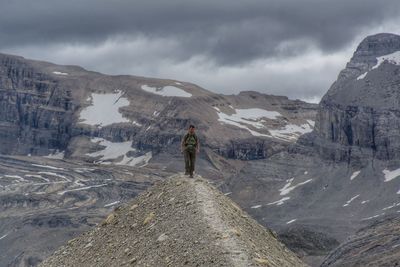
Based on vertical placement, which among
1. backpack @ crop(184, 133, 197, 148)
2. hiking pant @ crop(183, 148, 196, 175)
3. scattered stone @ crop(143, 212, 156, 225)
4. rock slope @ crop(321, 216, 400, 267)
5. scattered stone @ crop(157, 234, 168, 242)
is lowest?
rock slope @ crop(321, 216, 400, 267)

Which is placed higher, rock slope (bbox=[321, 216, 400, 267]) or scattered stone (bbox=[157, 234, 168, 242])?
scattered stone (bbox=[157, 234, 168, 242])

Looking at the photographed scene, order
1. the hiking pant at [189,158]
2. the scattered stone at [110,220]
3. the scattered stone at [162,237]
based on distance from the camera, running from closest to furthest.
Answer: the scattered stone at [162,237], the scattered stone at [110,220], the hiking pant at [189,158]

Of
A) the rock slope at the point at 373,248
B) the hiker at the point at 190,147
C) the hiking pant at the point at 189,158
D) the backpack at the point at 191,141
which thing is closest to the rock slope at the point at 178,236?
the hiking pant at the point at 189,158

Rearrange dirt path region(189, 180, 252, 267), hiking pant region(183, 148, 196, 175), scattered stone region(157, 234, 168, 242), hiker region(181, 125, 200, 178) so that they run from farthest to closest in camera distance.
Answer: hiker region(181, 125, 200, 178) < hiking pant region(183, 148, 196, 175) < scattered stone region(157, 234, 168, 242) < dirt path region(189, 180, 252, 267)

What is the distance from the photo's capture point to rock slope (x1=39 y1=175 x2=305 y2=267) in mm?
25922

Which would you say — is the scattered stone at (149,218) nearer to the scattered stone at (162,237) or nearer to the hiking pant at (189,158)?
the scattered stone at (162,237)

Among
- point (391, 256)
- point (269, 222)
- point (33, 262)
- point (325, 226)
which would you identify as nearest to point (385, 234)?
point (391, 256)

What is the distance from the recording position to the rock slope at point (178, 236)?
25922mm

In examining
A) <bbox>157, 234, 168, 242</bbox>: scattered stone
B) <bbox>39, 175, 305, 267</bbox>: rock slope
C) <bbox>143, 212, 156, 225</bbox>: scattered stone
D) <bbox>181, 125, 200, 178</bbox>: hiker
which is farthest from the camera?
<bbox>181, 125, 200, 178</bbox>: hiker

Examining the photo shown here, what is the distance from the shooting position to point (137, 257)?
27.8 metres

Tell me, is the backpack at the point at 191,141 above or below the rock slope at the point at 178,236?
above

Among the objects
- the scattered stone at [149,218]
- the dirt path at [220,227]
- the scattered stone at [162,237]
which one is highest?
the dirt path at [220,227]

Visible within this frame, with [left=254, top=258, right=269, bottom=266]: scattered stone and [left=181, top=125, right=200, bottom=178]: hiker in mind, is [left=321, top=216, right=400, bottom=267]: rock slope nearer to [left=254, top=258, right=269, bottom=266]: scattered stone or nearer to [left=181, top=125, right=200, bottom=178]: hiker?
[left=181, top=125, right=200, bottom=178]: hiker

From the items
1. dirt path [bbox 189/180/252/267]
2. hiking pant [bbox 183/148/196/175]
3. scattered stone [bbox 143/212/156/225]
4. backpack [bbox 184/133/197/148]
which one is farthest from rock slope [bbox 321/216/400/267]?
scattered stone [bbox 143/212/156/225]
